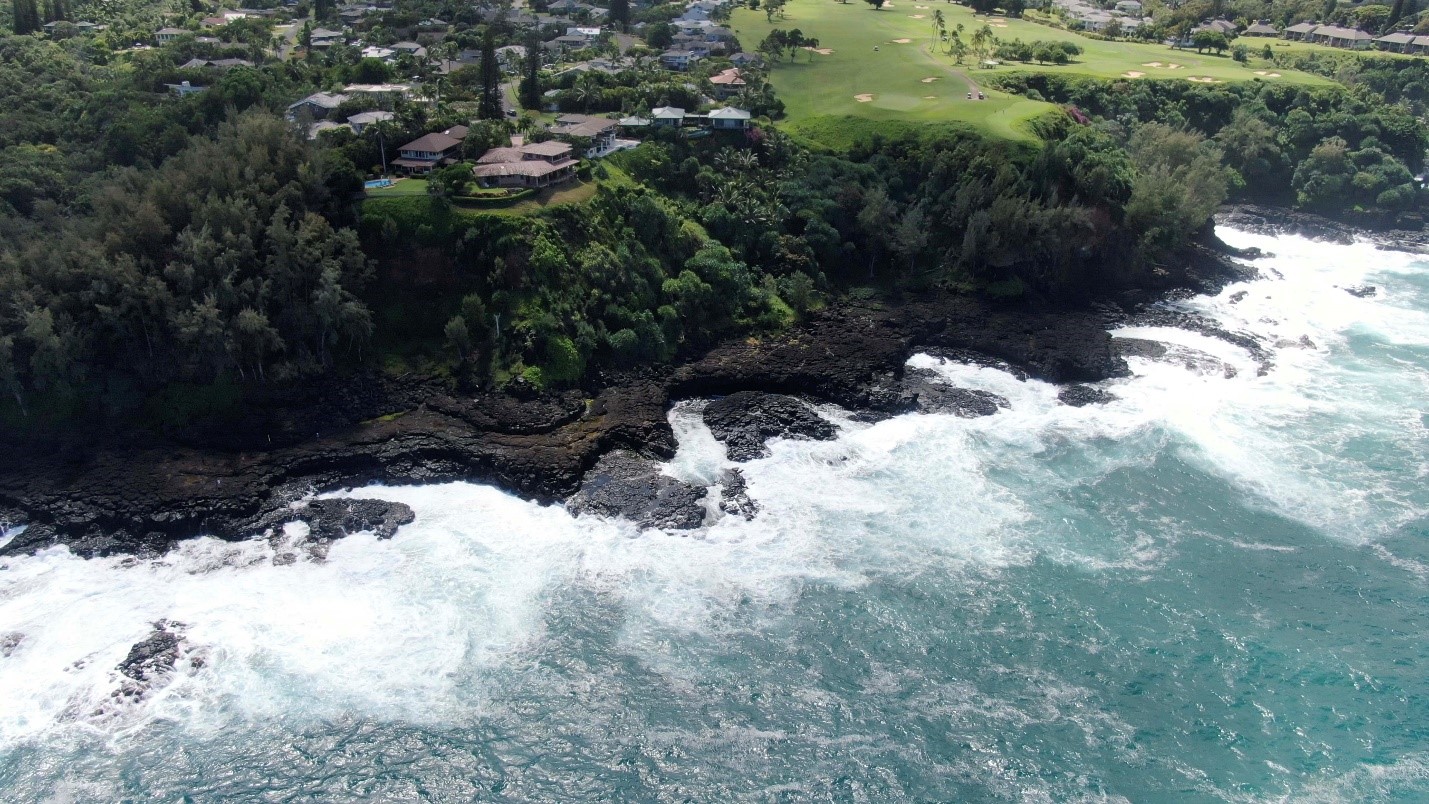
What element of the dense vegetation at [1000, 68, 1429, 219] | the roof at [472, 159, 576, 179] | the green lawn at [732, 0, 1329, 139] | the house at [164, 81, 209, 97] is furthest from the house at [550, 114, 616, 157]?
the dense vegetation at [1000, 68, 1429, 219]

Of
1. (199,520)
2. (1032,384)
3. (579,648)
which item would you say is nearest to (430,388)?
(199,520)

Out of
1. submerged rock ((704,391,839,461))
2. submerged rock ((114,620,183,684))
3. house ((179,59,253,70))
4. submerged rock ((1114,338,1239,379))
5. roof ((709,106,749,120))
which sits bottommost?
submerged rock ((114,620,183,684))

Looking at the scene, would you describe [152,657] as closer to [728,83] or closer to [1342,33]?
[728,83]

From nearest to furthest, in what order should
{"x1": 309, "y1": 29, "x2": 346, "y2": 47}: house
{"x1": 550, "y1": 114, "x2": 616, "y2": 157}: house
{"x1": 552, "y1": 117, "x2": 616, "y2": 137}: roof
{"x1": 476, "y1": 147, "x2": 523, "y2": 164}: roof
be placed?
{"x1": 476, "y1": 147, "x2": 523, "y2": 164}: roof < {"x1": 550, "y1": 114, "x2": 616, "y2": 157}: house < {"x1": 552, "y1": 117, "x2": 616, "y2": 137}: roof < {"x1": 309, "y1": 29, "x2": 346, "y2": 47}: house

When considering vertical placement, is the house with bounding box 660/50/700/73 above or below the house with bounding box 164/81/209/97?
above

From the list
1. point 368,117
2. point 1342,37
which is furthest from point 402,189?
point 1342,37

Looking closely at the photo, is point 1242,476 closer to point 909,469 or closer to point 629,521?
point 909,469

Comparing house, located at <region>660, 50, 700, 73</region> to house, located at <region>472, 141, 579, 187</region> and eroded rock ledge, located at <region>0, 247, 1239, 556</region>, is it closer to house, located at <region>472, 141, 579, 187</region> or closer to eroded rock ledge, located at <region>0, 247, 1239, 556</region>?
house, located at <region>472, 141, 579, 187</region>
